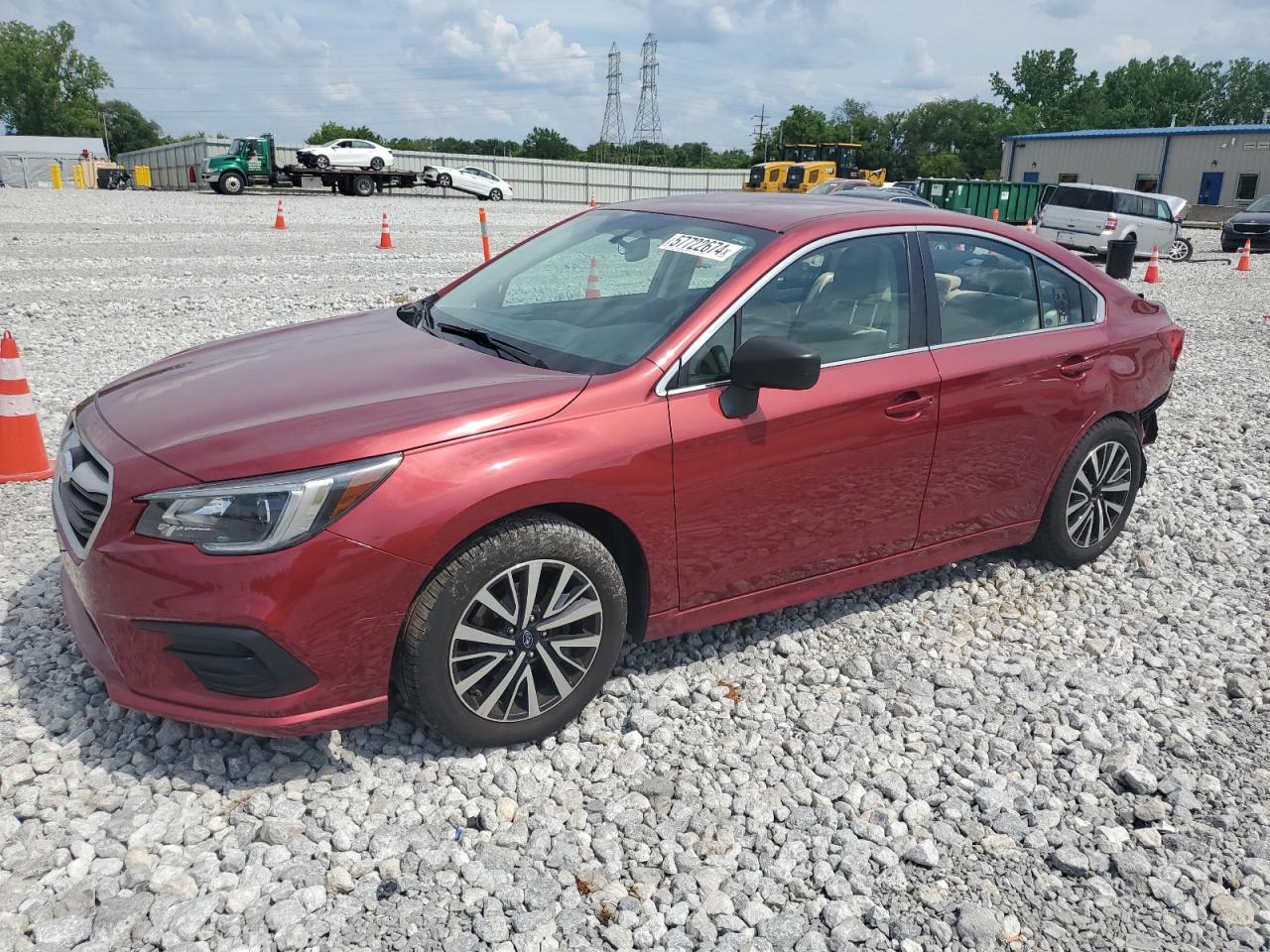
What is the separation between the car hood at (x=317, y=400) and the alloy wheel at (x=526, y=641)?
0.51m

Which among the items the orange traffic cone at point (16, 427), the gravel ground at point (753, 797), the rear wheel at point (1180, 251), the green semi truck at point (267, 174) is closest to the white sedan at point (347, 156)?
the green semi truck at point (267, 174)

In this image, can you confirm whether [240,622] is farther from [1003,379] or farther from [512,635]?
[1003,379]

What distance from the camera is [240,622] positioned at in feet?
8.94

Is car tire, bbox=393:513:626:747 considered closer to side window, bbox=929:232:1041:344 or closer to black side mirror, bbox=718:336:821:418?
black side mirror, bbox=718:336:821:418

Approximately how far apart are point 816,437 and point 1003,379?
3.45 feet

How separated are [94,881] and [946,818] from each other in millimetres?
2445

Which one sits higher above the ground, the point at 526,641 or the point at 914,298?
the point at 914,298

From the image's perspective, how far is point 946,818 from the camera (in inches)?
122

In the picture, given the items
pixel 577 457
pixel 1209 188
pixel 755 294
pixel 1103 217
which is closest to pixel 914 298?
pixel 755 294

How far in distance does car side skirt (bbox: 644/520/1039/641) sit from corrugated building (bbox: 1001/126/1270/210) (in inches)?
1983

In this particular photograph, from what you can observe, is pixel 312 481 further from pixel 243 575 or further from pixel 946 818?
pixel 946 818

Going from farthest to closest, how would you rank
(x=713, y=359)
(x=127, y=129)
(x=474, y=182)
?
(x=127, y=129), (x=474, y=182), (x=713, y=359)

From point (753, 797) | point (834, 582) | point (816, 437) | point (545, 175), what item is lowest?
point (753, 797)

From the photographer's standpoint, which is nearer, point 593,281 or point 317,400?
point 317,400
